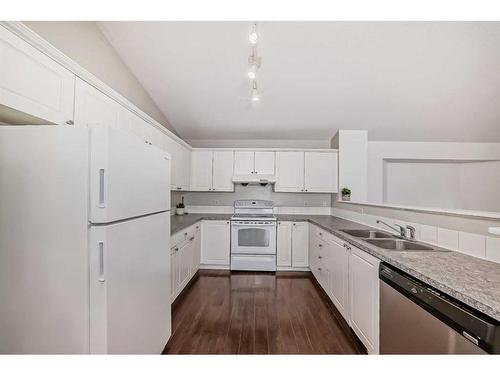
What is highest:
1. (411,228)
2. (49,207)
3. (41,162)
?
(41,162)

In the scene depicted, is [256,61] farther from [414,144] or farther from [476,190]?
[476,190]

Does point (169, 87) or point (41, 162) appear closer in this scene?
point (41, 162)

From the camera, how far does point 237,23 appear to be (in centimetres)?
204

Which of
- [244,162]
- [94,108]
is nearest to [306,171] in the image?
[244,162]

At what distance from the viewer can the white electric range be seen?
11.2 ft

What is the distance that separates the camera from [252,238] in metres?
3.47

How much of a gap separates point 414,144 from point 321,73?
2.68 m

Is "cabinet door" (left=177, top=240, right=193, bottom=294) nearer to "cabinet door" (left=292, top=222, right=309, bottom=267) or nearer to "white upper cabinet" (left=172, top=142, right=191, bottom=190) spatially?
"white upper cabinet" (left=172, top=142, right=191, bottom=190)

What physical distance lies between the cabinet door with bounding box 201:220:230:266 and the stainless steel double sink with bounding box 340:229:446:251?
196 cm

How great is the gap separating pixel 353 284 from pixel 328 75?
7.87 feet

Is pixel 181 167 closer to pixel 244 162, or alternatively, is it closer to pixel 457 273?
pixel 244 162
